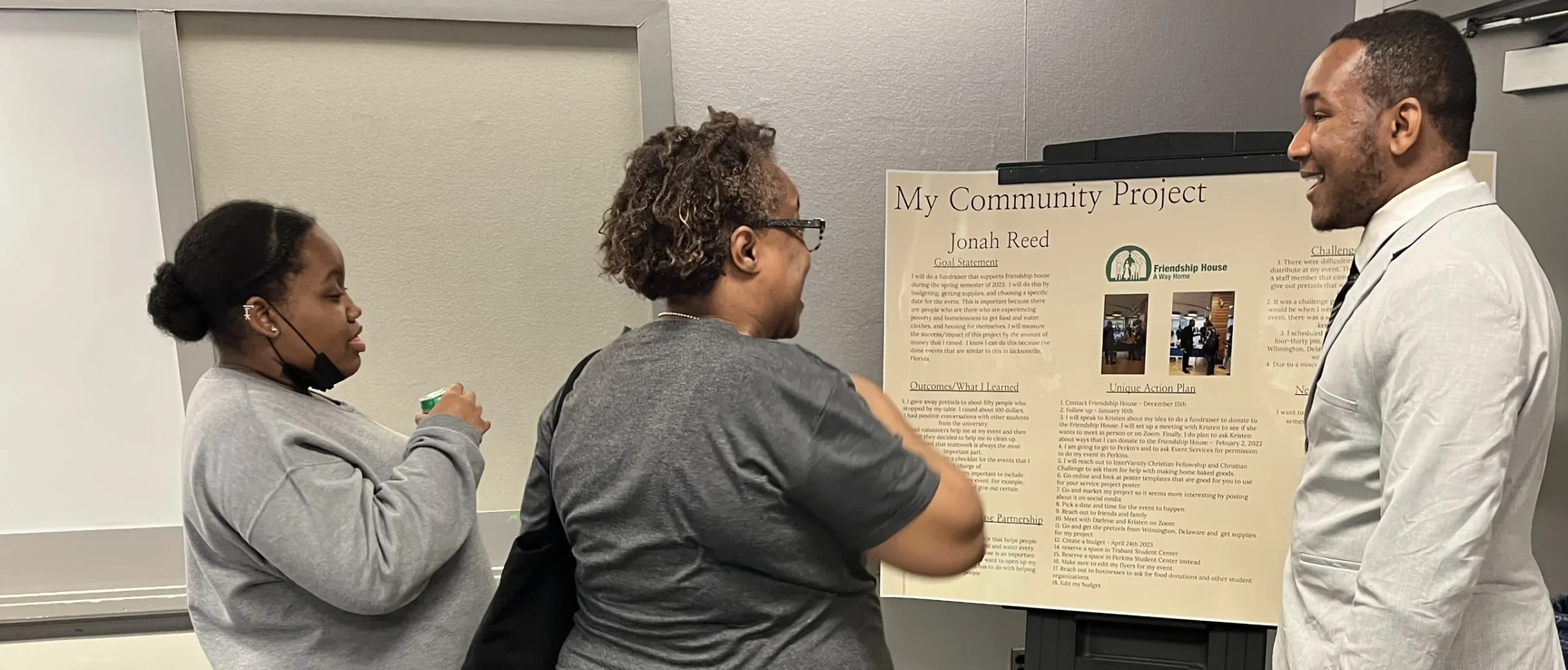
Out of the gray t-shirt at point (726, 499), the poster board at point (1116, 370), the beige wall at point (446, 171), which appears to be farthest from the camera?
the beige wall at point (446, 171)

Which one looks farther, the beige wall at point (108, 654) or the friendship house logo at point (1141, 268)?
the beige wall at point (108, 654)

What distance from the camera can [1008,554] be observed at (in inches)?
71.1

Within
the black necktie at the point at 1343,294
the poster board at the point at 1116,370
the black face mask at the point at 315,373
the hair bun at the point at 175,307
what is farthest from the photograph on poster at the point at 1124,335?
the hair bun at the point at 175,307

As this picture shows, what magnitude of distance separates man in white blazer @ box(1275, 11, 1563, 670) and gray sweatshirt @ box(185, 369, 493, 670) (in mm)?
1130

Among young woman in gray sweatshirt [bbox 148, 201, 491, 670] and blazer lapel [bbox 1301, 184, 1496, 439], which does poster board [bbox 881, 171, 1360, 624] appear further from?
young woman in gray sweatshirt [bbox 148, 201, 491, 670]

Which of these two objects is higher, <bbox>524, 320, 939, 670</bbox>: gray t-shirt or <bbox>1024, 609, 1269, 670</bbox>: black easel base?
<bbox>524, 320, 939, 670</bbox>: gray t-shirt

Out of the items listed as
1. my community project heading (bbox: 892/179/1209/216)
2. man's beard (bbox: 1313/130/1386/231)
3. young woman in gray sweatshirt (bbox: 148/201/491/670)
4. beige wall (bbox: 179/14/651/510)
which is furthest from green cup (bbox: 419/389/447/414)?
man's beard (bbox: 1313/130/1386/231)

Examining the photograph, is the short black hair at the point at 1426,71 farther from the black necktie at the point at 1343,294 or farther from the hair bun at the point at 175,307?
the hair bun at the point at 175,307

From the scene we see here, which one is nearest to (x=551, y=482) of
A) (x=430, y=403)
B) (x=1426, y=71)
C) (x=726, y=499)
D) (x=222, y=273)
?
(x=726, y=499)

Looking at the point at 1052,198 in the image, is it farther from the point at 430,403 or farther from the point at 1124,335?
the point at 430,403

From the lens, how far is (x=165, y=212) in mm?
1762

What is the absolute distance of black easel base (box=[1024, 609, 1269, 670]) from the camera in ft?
5.50

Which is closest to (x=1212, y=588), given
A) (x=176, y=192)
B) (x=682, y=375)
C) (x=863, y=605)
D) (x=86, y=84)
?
(x=863, y=605)

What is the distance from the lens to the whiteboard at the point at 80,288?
1726 millimetres
